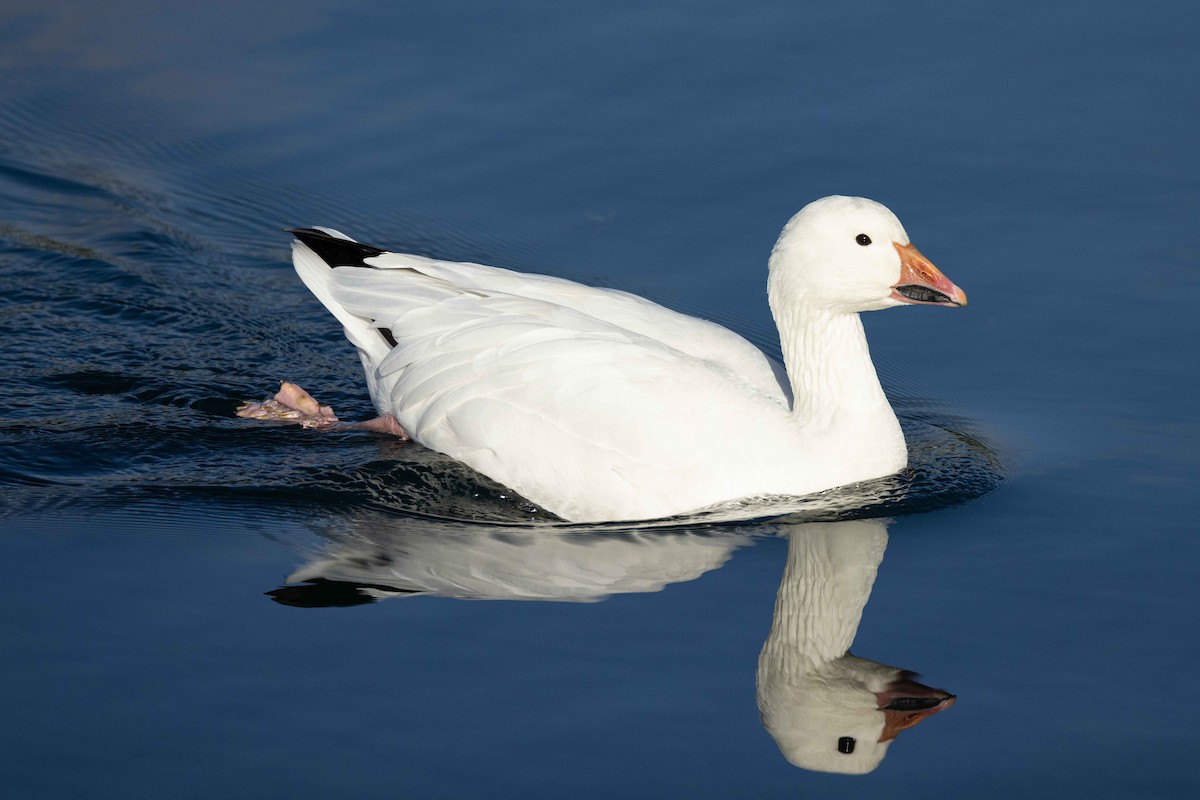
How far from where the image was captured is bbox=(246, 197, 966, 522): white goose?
6785 millimetres

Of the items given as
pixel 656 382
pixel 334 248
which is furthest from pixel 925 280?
pixel 334 248

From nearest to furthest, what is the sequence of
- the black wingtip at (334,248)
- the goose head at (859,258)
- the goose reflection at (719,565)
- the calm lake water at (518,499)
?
the calm lake water at (518,499) < the goose reflection at (719,565) < the goose head at (859,258) < the black wingtip at (334,248)

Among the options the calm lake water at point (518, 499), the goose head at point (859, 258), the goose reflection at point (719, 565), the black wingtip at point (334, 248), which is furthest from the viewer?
the black wingtip at point (334, 248)

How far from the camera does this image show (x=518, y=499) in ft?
23.6

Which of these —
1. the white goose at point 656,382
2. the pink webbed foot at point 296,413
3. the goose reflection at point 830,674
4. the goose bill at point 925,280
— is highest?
the goose bill at point 925,280

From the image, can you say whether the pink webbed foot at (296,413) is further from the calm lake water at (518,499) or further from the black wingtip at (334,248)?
the black wingtip at (334,248)

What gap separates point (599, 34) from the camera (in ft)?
37.5

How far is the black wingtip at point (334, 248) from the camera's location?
7.91 m

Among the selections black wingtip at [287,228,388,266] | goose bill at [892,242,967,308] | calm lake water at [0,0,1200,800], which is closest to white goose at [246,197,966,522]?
A: goose bill at [892,242,967,308]

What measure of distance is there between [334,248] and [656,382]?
214cm

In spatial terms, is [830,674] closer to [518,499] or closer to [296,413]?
[518,499]

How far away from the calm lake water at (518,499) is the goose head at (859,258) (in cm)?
94

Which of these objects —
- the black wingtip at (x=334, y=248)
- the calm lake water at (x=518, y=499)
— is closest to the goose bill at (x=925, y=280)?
the calm lake water at (x=518, y=499)

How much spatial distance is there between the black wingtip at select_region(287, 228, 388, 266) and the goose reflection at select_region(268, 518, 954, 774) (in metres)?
1.74
